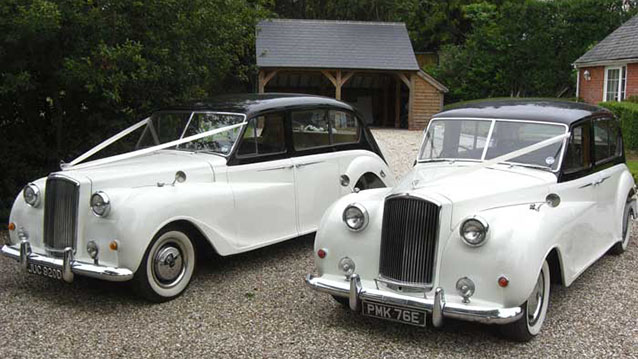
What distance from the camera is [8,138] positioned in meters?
9.10

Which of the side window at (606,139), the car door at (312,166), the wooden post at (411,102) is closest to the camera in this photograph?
the side window at (606,139)

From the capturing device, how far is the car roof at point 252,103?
701 cm

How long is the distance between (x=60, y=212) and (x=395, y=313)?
321cm

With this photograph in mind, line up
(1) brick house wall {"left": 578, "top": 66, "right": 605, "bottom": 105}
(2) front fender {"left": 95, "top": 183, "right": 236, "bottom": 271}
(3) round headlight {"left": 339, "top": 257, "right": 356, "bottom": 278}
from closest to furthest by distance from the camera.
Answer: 1. (3) round headlight {"left": 339, "top": 257, "right": 356, "bottom": 278}
2. (2) front fender {"left": 95, "top": 183, "right": 236, "bottom": 271}
3. (1) brick house wall {"left": 578, "top": 66, "right": 605, "bottom": 105}

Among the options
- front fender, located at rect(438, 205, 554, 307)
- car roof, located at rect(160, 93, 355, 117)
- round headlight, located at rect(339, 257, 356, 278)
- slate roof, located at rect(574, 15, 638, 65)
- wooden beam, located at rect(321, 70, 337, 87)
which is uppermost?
slate roof, located at rect(574, 15, 638, 65)

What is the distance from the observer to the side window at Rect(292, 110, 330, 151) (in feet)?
24.2

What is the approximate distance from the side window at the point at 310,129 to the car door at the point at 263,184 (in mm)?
199

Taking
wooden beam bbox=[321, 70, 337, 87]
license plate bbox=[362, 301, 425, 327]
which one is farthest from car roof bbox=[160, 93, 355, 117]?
wooden beam bbox=[321, 70, 337, 87]

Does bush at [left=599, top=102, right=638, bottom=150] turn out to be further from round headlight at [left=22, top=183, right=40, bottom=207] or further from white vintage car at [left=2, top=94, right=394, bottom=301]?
round headlight at [left=22, top=183, right=40, bottom=207]

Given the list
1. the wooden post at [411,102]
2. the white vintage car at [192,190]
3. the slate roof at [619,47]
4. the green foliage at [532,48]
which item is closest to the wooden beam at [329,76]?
the wooden post at [411,102]

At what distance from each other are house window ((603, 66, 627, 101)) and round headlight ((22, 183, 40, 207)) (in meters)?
22.7

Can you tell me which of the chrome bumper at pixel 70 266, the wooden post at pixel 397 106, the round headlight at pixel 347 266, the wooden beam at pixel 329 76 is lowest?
the wooden post at pixel 397 106

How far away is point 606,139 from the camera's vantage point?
6.77 m

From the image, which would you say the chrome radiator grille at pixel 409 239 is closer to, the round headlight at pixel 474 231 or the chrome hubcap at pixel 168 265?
the round headlight at pixel 474 231
